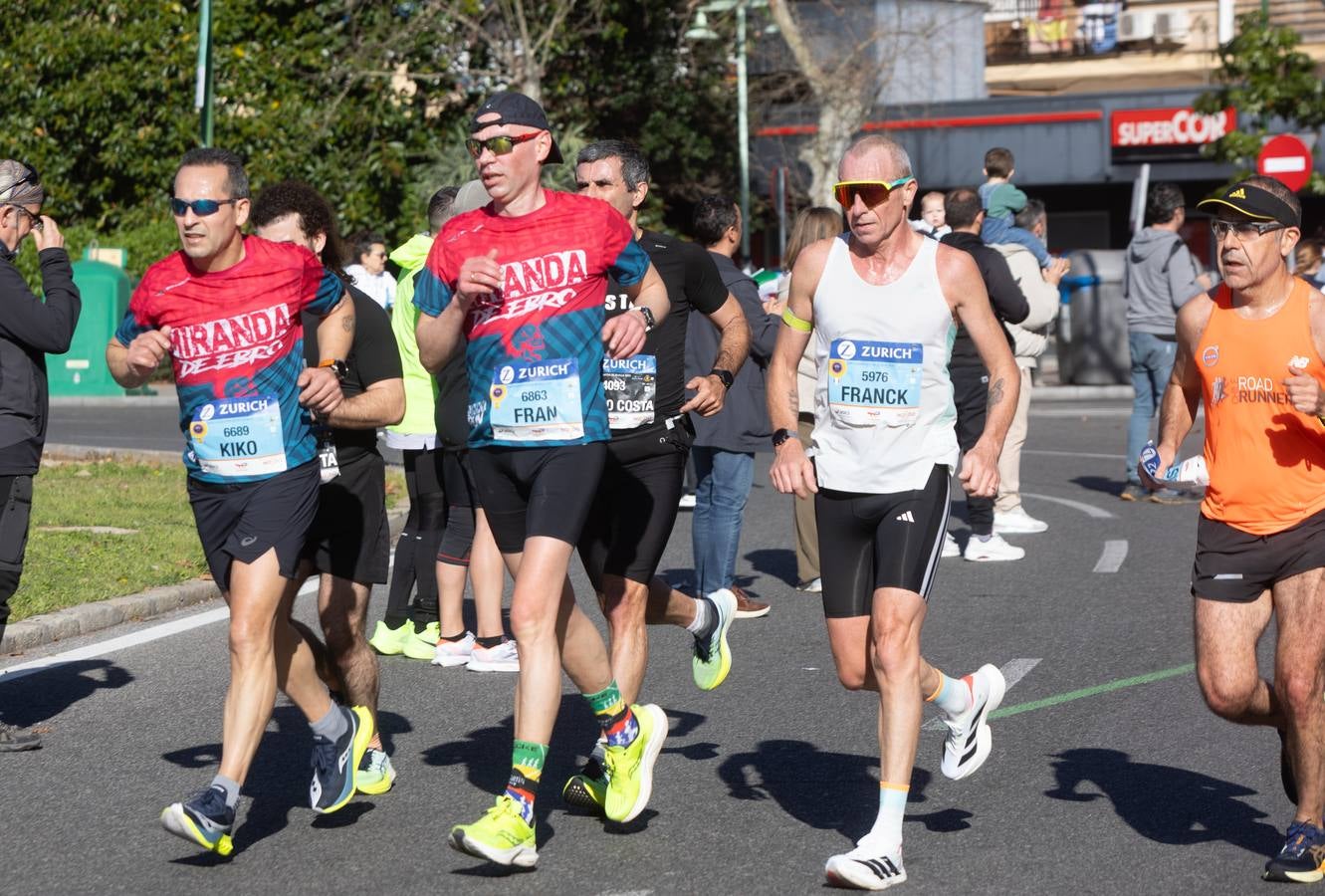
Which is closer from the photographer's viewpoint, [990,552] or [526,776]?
[526,776]

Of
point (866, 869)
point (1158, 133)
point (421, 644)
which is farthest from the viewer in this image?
point (1158, 133)

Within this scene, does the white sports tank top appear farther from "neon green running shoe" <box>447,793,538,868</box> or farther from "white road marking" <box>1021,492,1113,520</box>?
"white road marking" <box>1021,492,1113,520</box>

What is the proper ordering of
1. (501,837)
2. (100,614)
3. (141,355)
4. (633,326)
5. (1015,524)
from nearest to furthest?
(501,837) → (141,355) → (633,326) → (100,614) → (1015,524)

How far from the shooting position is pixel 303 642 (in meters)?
5.98

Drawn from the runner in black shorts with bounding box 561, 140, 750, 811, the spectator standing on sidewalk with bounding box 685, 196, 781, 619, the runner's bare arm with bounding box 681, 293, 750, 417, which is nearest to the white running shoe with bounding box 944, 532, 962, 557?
the spectator standing on sidewalk with bounding box 685, 196, 781, 619

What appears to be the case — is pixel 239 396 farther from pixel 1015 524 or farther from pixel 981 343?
pixel 1015 524

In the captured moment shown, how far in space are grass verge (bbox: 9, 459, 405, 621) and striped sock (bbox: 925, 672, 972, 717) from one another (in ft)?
16.5

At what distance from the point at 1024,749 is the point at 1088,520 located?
6392 mm

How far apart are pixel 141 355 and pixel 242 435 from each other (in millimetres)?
364

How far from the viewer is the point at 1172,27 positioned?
45625mm

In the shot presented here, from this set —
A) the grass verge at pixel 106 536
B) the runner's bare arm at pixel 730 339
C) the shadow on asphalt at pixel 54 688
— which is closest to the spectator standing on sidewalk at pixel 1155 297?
the grass verge at pixel 106 536

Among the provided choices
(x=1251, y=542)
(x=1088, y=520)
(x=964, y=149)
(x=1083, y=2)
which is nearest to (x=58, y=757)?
(x=1251, y=542)

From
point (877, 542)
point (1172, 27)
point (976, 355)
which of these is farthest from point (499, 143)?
point (1172, 27)

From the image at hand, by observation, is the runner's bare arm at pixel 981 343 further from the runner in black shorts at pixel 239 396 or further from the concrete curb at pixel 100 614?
the concrete curb at pixel 100 614
